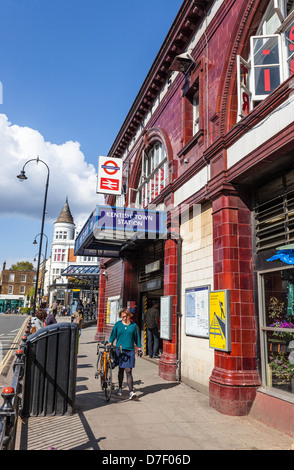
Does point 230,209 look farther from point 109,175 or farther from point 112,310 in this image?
point 112,310

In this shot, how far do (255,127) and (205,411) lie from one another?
5415 millimetres

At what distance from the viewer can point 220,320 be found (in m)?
7.32

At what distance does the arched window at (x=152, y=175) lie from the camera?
13.4 m

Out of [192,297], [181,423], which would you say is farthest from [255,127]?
[181,423]

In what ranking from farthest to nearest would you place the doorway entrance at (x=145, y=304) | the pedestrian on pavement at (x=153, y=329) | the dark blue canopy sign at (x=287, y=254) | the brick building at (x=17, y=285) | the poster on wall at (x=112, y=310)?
1. the brick building at (x=17, y=285)
2. the poster on wall at (x=112, y=310)
3. the doorway entrance at (x=145, y=304)
4. the pedestrian on pavement at (x=153, y=329)
5. the dark blue canopy sign at (x=287, y=254)

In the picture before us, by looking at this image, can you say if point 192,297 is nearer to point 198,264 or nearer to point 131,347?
point 198,264

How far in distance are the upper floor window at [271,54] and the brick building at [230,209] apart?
0.02 meters

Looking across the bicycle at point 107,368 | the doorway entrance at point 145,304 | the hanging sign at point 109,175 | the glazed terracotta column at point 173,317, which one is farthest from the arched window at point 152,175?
the bicycle at point 107,368

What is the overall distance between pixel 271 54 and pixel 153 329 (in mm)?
9499

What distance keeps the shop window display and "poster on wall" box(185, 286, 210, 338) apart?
1.81 m

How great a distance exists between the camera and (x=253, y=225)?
7539 mm

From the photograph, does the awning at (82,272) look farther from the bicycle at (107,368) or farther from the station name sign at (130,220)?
the bicycle at (107,368)
